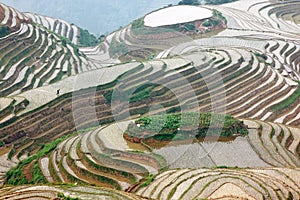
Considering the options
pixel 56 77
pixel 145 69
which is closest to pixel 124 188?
pixel 145 69

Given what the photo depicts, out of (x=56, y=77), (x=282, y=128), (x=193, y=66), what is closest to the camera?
(x=282, y=128)

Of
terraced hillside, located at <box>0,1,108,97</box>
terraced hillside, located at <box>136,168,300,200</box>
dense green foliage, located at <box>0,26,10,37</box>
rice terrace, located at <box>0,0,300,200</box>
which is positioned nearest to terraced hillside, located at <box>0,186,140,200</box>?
rice terrace, located at <box>0,0,300,200</box>

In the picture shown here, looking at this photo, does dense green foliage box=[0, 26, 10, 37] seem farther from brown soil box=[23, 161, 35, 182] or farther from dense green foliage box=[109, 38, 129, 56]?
brown soil box=[23, 161, 35, 182]

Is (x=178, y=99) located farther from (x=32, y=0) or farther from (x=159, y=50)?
(x=32, y=0)

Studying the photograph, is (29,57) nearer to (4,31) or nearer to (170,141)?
(4,31)

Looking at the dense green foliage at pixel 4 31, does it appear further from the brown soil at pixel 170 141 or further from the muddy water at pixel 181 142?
the muddy water at pixel 181 142
